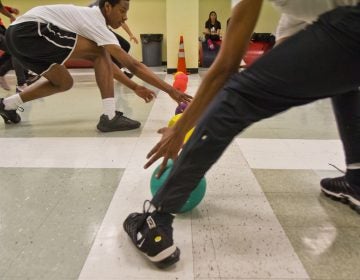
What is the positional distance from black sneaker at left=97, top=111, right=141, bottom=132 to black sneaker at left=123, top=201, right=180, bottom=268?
140cm

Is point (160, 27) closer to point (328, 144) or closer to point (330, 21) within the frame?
point (328, 144)

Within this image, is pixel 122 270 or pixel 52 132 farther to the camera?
pixel 52 132

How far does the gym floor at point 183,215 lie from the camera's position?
1.02 meters

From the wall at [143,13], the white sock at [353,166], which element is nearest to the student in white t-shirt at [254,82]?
the white sock at [353,166]

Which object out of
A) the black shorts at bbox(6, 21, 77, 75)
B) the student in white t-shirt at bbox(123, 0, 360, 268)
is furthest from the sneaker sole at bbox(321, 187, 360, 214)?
the black shorts at bbox(6, 21, 77, 75)

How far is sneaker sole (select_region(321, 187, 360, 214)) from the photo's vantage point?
1.33 metres

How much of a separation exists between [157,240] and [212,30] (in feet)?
19.8

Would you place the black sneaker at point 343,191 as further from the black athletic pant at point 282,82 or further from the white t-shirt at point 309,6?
the white t-shirt at point 309,6

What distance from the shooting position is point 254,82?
0.81m

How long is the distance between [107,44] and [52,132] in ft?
2.28

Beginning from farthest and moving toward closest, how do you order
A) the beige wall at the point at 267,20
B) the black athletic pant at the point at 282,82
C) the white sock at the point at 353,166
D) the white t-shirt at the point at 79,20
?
the beige wall at the point at 267,20 < the white t-shirt at the point at 79,20 < the white sock at the point at 353,166 < the black athletic pant at the point at 282,82

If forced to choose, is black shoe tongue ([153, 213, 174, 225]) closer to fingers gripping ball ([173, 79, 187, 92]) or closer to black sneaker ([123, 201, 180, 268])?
black sneaker ([123, 201, 180, 268])

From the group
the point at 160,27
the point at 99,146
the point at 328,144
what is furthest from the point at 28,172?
the point at 160,27

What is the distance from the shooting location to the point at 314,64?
0.80m
